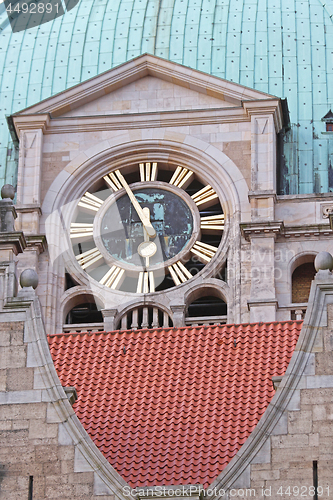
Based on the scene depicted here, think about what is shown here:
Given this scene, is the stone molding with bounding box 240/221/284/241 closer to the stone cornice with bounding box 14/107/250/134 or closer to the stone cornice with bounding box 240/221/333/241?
the stone cornice with bounding box 240/221/333/241

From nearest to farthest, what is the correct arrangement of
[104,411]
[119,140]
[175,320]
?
[104,411], [175,320], [119,140]

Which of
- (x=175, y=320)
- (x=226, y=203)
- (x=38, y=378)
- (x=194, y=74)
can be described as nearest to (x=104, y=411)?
(x=38, y=378)

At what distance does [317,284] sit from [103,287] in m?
8.51

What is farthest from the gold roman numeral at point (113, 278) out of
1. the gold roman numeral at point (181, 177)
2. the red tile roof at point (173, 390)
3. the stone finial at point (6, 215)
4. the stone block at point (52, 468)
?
the stone block at point (52, 468)

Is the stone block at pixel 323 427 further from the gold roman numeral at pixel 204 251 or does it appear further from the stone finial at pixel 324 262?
the gold roman numeral at pixel 204 251

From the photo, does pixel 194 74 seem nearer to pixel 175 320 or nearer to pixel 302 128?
pixel 302 128

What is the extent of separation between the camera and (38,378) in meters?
24.3

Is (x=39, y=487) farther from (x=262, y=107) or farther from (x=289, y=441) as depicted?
(x=262, y=107)

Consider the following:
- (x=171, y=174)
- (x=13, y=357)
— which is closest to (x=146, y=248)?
(x=171, y=174)

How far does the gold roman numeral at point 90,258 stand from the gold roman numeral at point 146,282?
897 mm

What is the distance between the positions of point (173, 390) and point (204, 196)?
7.34 metres

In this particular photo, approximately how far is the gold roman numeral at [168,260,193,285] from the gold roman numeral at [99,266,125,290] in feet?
2.79

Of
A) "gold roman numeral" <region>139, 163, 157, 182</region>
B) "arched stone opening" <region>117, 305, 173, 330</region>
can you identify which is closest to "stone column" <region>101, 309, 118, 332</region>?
"arched stone opening" <region>117, 305, 173, 330</region>

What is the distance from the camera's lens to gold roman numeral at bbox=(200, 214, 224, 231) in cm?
3316
